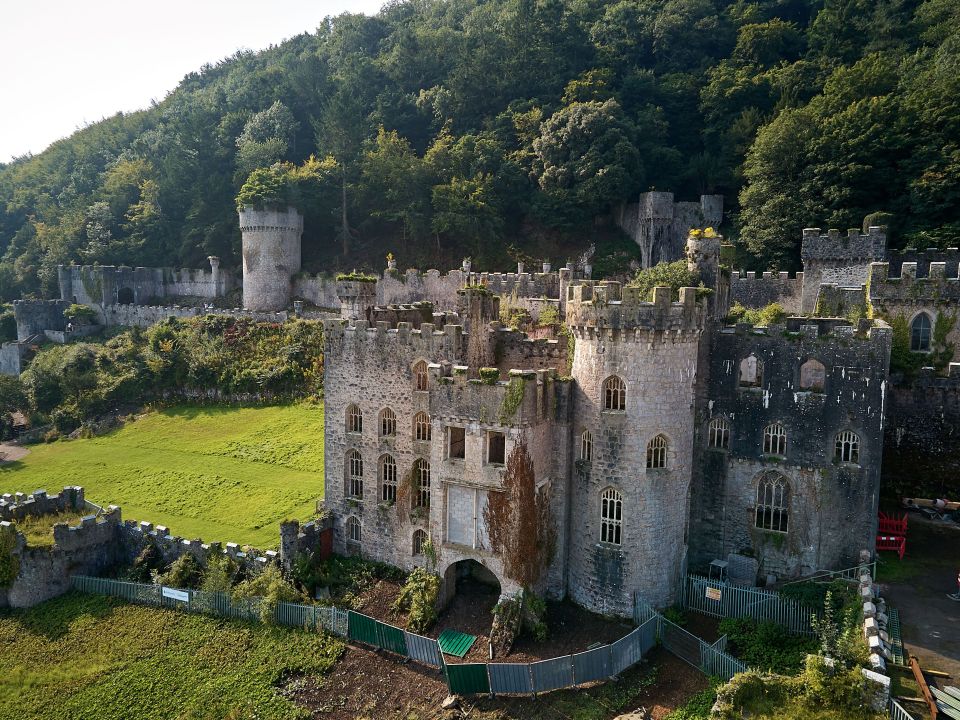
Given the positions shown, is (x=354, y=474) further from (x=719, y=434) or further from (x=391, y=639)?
(x=719, y=434)

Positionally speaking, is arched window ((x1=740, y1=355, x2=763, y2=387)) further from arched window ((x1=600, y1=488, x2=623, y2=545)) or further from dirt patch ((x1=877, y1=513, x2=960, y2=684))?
dirt patch ((x1=877, y1=513, x2=960, y2=684))

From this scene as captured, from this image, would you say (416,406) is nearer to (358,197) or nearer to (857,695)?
(857,695)

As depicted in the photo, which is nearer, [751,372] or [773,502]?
[773,502]

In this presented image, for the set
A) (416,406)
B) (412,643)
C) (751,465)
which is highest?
(416,406)

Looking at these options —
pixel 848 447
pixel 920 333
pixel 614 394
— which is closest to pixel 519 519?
pixel 614 394

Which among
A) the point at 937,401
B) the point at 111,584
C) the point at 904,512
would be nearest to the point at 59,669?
the point at 111,584

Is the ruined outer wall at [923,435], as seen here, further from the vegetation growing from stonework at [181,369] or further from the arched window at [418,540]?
the vegetation growing from stonework at [181,369]
